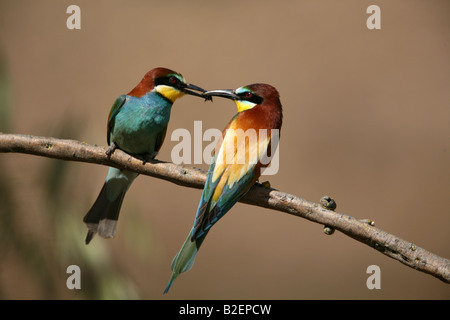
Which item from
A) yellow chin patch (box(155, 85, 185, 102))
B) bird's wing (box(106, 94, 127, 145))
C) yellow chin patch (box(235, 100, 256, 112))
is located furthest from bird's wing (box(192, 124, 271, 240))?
bird's wing (box(106, 94, 127, 145))

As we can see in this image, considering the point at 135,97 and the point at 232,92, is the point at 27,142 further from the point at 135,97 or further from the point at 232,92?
the point at 232,92

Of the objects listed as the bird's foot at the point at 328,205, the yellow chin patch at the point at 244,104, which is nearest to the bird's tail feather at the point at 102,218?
the yellow chin patch at the point at 244,104

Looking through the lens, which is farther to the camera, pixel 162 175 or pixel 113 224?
pixel 113 224

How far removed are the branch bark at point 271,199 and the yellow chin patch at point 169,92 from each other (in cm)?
24

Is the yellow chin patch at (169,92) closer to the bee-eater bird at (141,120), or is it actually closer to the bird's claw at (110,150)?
the bee-eater bird at (141,120)

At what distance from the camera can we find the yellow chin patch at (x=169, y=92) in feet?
5.19

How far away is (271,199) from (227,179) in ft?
0.55

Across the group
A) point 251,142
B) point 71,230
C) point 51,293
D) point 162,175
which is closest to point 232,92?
point 251,142

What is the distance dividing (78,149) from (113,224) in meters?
0.35

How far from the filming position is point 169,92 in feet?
5.23

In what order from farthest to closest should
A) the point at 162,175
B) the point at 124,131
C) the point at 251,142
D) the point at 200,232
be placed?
the point at 124,131, the point at 162,175, the point at 251,142, the point at 200,232

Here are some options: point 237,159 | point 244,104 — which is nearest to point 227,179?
point 237,159

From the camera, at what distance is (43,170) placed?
2.11m

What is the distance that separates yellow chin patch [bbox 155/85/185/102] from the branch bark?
24cm
